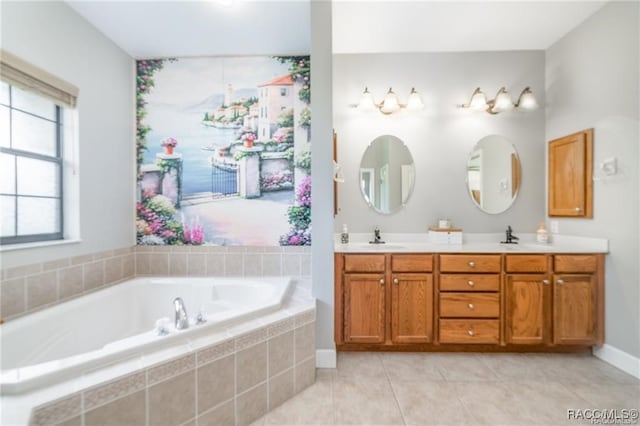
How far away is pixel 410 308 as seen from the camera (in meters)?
2.28

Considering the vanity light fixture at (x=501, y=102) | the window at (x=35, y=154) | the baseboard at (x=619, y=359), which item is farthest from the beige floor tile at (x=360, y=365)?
the vanity light fixture at (x=501, y=102)

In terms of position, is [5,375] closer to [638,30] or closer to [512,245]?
[512,245]

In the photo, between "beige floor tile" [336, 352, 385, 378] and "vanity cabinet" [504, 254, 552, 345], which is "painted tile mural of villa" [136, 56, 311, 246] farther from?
"vanity cabinet" [504, 254, 552, 345]

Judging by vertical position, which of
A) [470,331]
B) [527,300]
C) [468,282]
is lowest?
[470,331]

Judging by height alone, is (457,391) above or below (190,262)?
below

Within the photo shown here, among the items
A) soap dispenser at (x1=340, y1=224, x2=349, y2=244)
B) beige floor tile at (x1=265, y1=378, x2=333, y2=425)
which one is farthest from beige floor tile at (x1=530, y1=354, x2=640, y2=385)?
soap dispenser at (x1=340, y1=224, x2=349, y2=244)

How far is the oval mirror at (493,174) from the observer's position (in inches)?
110

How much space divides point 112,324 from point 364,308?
1.92 metres

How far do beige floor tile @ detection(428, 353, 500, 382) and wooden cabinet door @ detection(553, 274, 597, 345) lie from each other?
69 centimetres

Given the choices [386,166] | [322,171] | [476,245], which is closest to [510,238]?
[476,245]

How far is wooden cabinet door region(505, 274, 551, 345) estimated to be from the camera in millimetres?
2236

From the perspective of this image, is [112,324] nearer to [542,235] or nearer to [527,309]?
[527,309]

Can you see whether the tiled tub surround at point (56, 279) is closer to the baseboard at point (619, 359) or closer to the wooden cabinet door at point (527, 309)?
the wooden cabinet door at point (527, 309)

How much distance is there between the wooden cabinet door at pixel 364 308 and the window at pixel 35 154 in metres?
2.19
